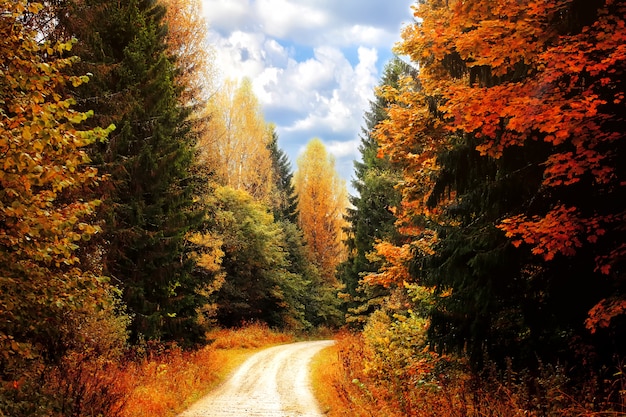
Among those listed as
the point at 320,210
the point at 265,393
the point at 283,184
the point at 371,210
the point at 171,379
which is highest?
the point at 283,184

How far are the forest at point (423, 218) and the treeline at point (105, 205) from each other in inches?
2.2

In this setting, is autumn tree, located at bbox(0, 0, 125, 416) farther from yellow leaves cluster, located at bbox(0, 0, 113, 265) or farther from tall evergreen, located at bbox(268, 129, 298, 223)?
tall evergreen, located at bbox(268, 129, 298, 223)

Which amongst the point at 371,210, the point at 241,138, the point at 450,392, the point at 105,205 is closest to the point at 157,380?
the point at 105,205

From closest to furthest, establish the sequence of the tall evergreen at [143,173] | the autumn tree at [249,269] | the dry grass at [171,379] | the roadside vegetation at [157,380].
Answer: the roadside vegetation at [157,380] → the dry grass at [171,379] → the tall evergreen at [143,173] → the autumn tree at [249,269]

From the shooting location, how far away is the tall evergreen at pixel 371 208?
24031mm

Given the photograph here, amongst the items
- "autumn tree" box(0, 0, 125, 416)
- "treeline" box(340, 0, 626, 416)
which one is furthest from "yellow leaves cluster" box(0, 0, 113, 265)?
"treeline" box(340, 0, 626, 416)

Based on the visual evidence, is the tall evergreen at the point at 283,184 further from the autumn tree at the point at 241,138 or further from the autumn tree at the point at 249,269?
the autumn tree at the point at 249,269

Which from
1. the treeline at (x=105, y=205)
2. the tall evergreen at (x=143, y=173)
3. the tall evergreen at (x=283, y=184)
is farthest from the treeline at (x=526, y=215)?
the tall evergreen at (x=283, y=184)

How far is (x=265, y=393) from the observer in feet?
42.0

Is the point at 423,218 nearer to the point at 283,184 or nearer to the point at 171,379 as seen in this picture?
the point at 171,379

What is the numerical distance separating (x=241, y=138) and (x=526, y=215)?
28.1 m

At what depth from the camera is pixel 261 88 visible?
3653 cm

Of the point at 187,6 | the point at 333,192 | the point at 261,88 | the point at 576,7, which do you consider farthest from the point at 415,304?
the point at 333,192

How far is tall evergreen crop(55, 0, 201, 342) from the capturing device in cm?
1168
